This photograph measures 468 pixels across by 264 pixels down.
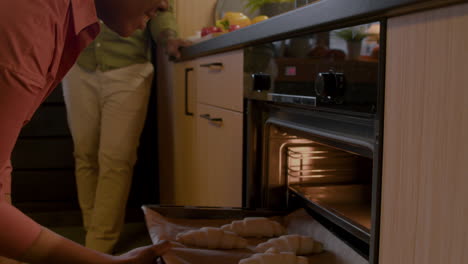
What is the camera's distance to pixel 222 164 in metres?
1.62

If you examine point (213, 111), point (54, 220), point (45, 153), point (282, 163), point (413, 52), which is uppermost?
point (413, 52)

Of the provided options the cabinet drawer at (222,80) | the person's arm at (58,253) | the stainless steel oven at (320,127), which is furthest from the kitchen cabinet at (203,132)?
the person's arm at (58,253)

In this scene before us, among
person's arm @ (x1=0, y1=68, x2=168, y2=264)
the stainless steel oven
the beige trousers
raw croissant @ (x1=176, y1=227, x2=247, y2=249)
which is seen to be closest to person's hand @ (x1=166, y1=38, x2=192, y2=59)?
the beige trousers

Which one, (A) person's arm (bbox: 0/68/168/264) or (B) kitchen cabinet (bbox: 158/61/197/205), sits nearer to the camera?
(A) person's arm (bbox: 0/68/168/264)

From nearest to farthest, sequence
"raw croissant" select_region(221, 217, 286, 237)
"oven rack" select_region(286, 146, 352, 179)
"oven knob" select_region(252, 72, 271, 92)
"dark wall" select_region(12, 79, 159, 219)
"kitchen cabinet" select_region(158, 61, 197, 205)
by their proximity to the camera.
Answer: "raw croissant" select_region(221, 217, 286, 237) < "oven knob" select_region(252, 72, 271, 92) < "oven rack" select_region(286, 146, 352, 179) < "kitchen cabinet" select_region(158, 61, 197, 205) < "dark wall" select_region(12, 79, 159, 219)

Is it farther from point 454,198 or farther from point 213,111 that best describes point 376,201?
Answer: point 213,111

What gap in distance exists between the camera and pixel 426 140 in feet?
2.07

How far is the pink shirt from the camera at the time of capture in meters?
0.59

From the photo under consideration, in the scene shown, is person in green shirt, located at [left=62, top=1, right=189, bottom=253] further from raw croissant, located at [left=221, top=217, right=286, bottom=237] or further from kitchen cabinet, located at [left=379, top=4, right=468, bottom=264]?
kitchen cabinet, located at [left=379, top=4, right=468, bottom=264]

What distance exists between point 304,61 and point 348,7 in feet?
0.71

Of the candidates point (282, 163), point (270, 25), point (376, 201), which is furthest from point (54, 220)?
point (376, 201)

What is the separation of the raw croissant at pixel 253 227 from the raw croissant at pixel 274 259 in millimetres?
140

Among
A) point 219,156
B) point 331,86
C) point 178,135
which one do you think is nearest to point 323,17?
point 331,86

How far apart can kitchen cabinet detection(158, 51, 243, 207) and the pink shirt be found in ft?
2.52
